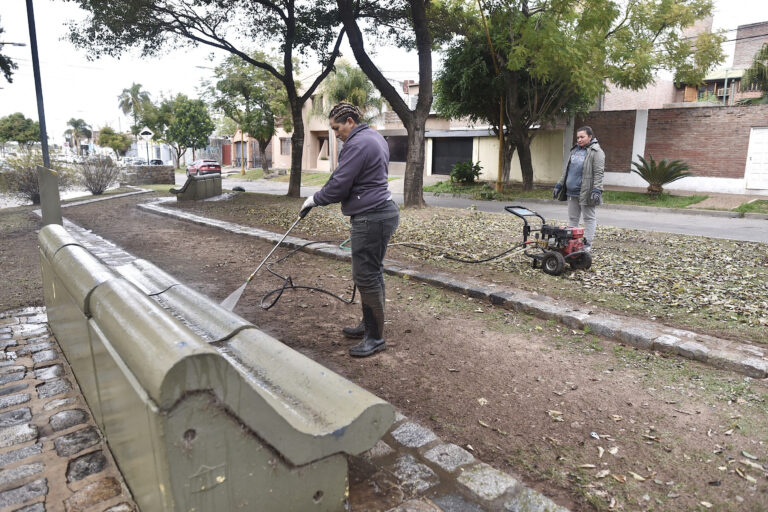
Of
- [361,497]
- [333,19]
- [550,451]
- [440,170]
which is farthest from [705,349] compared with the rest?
[440,170]

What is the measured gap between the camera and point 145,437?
6.44ft

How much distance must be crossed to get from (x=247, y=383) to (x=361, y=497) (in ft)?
3.15

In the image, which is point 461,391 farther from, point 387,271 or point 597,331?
point 387,271

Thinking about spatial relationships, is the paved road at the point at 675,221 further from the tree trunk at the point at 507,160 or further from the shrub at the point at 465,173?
the shrub at the point at 465,173

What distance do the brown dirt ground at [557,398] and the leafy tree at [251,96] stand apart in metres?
30.6

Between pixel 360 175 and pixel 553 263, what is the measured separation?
11.0 feet

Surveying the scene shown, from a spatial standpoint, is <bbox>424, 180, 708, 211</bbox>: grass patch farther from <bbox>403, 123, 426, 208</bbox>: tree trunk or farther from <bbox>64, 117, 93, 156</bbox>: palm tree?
<bbox>64, 117, 93, 156</bbox>: palm tree

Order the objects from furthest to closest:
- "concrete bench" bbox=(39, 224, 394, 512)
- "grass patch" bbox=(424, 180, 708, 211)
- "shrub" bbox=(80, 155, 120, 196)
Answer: "shrub" bbox=(80, 155, 120, 196)
"grass patch" bbox=(424, 180, 708, 211)
"concrete bench" bbox=(39, 224, 394, 512)

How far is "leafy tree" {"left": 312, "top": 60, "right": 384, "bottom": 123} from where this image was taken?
31297 millimetres

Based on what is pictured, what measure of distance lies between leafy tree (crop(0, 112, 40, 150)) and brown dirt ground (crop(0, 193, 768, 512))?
6046 centimetres

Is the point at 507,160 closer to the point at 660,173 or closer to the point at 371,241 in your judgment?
the point at 660,173

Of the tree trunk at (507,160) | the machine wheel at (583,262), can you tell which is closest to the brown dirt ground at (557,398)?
the machine wheel at (583,262)

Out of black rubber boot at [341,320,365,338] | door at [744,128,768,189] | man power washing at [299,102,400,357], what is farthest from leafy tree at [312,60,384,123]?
man power washing at [299,102,400,357]

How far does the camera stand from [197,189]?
16.3 m
